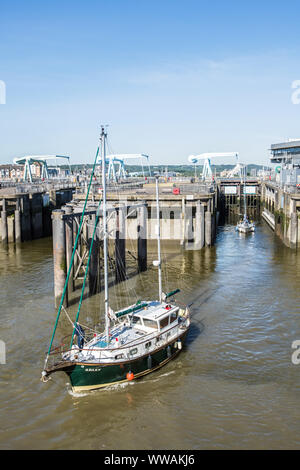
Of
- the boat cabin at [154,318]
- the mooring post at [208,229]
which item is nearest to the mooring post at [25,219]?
the mooring post at [208,229]

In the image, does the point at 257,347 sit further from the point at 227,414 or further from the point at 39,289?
the point at 39,289

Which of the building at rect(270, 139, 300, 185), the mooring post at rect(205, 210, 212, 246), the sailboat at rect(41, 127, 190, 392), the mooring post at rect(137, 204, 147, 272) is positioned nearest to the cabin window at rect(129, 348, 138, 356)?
the sailboat at rect(41, 127, 190, 392)

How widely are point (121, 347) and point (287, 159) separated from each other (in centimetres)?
9255

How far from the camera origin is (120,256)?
34.2 meters

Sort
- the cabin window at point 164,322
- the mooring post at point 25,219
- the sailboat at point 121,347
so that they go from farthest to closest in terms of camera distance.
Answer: the mooring post at point 25,219
the cabin window at point 164,322
the sailboat at point 121,347

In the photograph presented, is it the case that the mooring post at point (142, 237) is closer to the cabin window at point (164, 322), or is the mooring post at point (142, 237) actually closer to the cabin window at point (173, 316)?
the cabin window at point (173, 316)

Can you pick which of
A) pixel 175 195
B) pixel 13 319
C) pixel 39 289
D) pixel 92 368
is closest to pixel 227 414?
pixel 92 368

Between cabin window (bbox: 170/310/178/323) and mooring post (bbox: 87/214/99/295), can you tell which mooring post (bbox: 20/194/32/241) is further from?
cabin window (bbox: 170/310/178/323)

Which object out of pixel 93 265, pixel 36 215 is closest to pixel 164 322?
pixel 93 265

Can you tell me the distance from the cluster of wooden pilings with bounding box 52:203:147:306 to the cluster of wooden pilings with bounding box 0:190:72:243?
16701mm

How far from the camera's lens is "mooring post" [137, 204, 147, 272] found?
35.1 meters

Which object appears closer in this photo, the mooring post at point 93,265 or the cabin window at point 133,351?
the cabin window at point 133,351

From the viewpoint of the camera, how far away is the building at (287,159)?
69.9 meters

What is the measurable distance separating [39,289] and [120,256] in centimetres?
699
